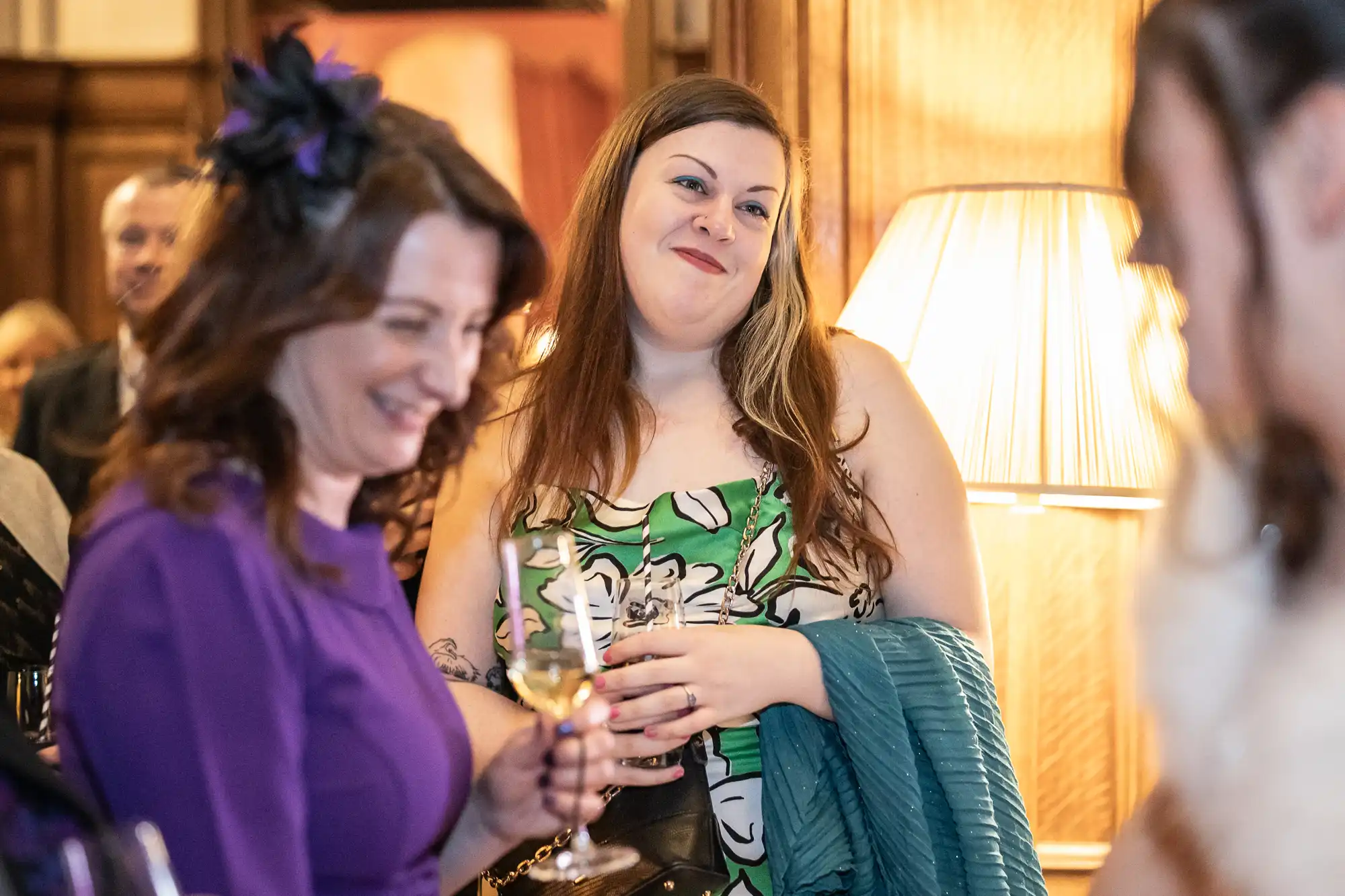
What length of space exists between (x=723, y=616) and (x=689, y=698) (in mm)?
Answer: 211

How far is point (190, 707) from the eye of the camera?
3.21 feet

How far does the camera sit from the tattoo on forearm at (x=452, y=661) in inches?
75.2

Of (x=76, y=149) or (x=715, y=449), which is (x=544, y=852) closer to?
(x=715, y=449)

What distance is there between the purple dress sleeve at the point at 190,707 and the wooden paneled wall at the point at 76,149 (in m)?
4.66

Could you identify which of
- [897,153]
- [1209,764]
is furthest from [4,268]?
[1209,764]

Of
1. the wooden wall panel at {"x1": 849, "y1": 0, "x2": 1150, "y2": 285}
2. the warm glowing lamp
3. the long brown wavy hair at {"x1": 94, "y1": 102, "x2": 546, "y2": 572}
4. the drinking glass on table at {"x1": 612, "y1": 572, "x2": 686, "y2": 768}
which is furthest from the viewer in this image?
the wooden wall panel at {"x1": 849, "y1": 0, "x2": 1150, "y2": 285}

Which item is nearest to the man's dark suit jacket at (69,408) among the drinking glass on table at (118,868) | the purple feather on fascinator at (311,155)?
the purple feather on fascinator at (311,155)

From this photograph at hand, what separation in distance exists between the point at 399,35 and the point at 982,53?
10.2ft

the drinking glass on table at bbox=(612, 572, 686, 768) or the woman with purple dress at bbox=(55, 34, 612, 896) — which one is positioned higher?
the woman with purple dress at bbox=(55, 34, 612, 896)

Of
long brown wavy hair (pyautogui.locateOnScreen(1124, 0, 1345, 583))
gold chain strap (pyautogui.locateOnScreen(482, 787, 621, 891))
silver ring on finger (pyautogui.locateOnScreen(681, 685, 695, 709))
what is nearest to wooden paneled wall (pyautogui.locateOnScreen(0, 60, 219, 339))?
gold chain strap (pyautogui.locateOnScreen(482, 787, 621, 891))

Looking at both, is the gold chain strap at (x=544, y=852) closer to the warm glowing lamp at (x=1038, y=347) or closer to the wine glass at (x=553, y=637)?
the wine glass at (x=553, y=637)

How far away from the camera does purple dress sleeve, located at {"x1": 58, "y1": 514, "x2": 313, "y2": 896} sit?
3.20 feet

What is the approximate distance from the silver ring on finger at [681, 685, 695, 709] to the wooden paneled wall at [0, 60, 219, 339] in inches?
168

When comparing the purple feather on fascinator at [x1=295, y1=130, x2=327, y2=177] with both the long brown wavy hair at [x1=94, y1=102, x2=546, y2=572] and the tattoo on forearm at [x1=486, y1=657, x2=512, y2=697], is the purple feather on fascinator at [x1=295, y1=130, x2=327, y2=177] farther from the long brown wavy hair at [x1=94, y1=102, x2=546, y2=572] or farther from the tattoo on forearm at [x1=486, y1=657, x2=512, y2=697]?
the tattoo on forearm at [x1=486, y1=657, x2=512, y2=697]
